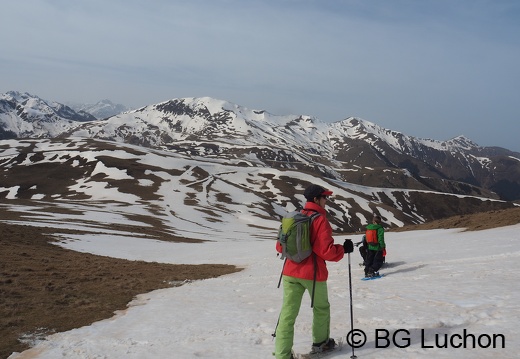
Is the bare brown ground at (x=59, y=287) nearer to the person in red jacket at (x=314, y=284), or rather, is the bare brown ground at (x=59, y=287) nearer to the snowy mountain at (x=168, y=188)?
the person in red jacket at (x=314, y=284)

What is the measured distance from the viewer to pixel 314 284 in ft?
28.7

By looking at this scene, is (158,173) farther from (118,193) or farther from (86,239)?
(86,239)

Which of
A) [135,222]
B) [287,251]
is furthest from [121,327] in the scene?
[135,222]

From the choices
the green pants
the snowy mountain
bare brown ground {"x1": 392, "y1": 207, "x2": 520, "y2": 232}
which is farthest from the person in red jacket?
the snowy mountain

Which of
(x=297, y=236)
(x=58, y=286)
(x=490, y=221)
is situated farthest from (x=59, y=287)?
(x=490, y=221)

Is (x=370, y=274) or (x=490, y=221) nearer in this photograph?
(x=370, y=274)

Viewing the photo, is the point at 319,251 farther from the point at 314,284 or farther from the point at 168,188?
the point at 168,188

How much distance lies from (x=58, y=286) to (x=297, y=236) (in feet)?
49.5

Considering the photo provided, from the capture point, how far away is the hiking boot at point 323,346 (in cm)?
895

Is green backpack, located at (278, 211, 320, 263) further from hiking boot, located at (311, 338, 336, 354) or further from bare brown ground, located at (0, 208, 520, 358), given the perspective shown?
bare brown ground, located at (0, 208, 520, 358)

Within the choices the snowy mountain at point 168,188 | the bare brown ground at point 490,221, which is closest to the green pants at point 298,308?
the bare brown ground at point 490,221

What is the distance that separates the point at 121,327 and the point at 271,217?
116803 mm

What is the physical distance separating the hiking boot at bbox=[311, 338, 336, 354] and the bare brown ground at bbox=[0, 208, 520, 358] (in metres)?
7.74

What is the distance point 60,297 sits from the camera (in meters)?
16.6
